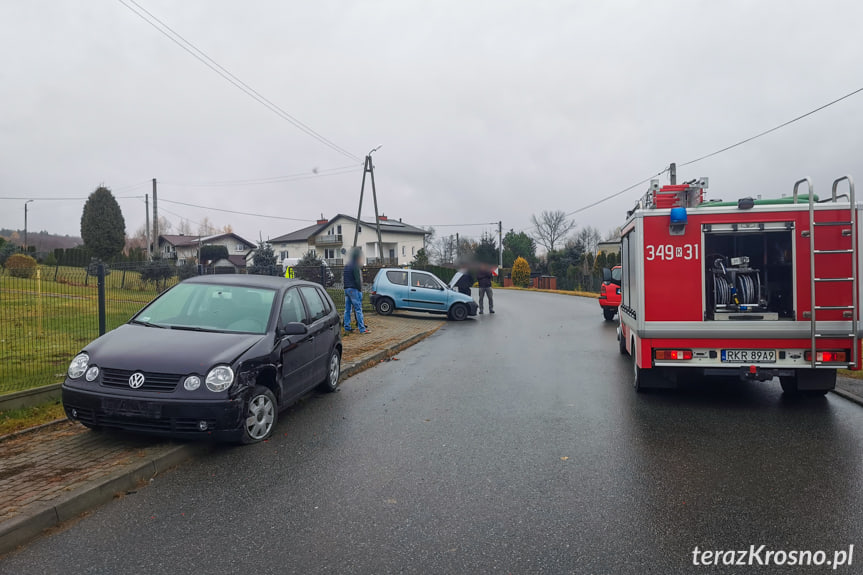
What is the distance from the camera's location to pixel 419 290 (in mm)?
20438

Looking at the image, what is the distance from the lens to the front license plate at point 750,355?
6.83 meters

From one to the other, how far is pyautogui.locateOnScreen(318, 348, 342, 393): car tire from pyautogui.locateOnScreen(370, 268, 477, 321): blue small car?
39.1 feet

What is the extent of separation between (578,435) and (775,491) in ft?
6.27

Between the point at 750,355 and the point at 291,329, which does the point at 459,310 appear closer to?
the point at 750,355

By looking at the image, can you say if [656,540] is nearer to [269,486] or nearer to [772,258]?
[269,486]

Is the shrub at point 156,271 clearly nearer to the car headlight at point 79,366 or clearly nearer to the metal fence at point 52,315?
the metal fence at point 52,315

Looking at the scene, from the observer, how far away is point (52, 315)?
906cm

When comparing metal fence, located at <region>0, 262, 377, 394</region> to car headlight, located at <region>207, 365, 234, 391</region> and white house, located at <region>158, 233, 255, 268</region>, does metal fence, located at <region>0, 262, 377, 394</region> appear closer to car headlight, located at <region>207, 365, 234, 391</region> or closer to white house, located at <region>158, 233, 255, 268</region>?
car headlight, located at <region>207, 365, 234, 391</region>

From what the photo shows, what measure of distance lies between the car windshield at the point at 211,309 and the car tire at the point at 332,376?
1622 mm

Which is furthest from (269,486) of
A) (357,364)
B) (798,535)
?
(357,364)

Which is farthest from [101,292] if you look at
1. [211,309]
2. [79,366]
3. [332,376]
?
[332,376]

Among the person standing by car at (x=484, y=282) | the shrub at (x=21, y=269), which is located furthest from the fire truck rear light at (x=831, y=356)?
the person standing by car at (x=484, y=282)

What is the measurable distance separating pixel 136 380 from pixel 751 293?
6.68m

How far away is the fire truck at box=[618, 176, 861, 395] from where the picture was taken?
6.58 meters
